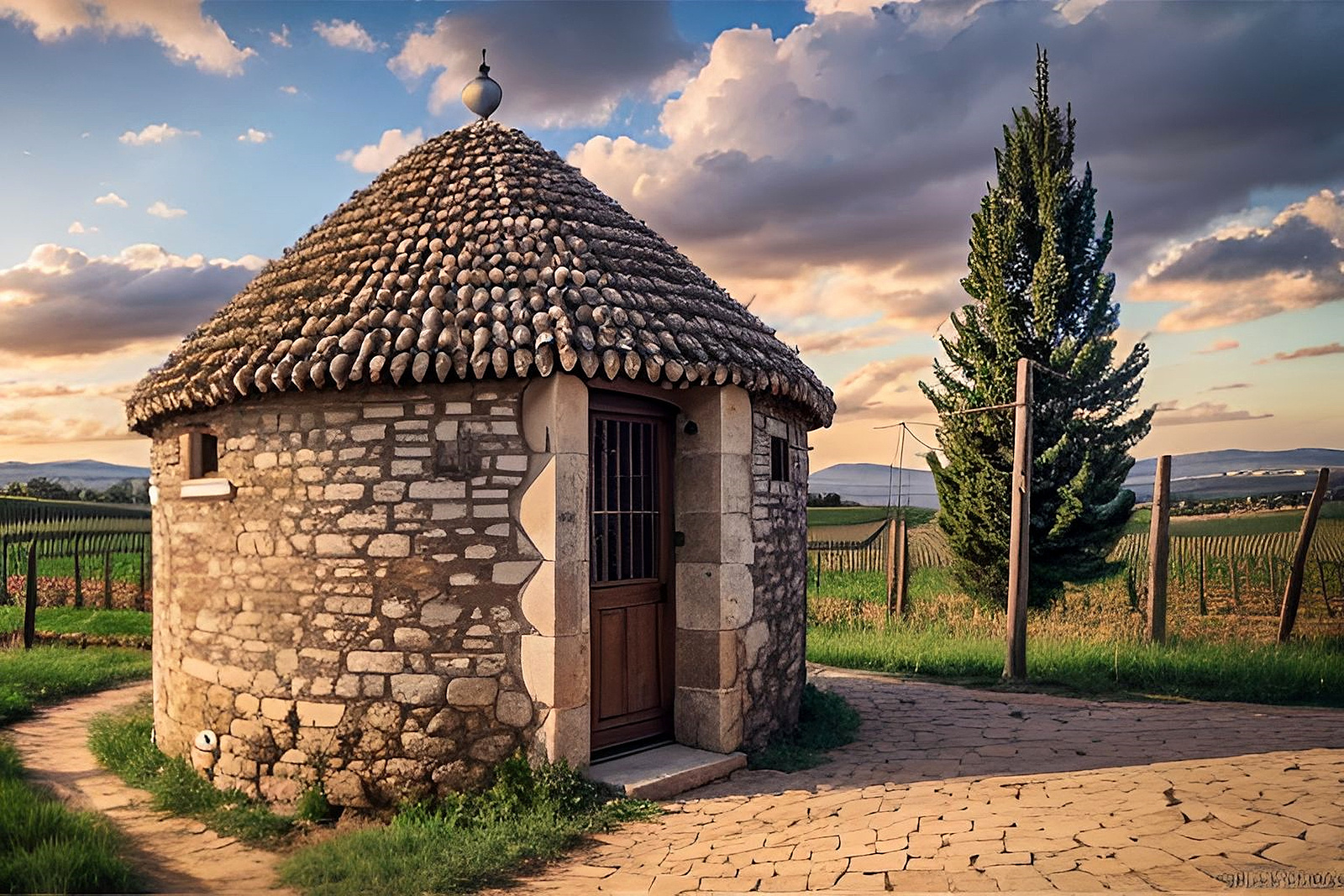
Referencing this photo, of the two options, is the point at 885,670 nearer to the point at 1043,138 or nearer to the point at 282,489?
the point at 282,489

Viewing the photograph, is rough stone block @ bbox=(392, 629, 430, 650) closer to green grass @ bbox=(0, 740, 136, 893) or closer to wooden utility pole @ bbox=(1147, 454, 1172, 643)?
green grass @ bbox=(0, 740, 136, 893)

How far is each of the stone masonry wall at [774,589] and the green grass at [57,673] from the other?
8630 millimetres

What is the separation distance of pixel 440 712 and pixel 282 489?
2.07m

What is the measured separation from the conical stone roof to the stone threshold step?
281 centimetres

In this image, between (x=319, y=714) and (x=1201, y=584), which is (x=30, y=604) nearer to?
(x=319, y=714)

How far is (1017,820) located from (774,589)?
3048 mm

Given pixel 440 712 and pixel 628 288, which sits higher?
pixel 628 288

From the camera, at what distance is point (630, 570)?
712cm

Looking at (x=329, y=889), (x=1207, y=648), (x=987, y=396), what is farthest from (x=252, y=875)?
(x=987, y=396)

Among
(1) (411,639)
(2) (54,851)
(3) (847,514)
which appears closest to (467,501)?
(1) (411,639)

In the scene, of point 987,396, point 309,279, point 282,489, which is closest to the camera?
point 282,489

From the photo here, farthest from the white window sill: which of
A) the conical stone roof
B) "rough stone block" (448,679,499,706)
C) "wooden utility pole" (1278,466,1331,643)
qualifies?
"wooden utility pole" (1278,466,1331,643)

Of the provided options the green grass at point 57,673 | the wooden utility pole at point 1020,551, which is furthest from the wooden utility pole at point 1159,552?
the green grass at point 57,673

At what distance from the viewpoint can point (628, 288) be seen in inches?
277
